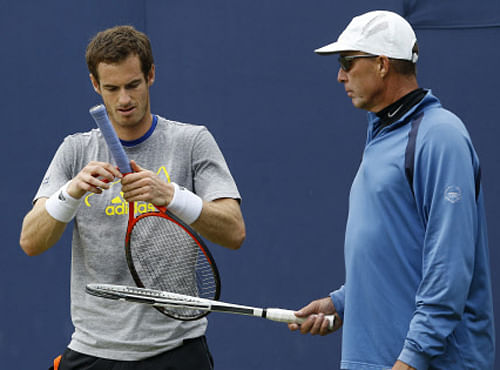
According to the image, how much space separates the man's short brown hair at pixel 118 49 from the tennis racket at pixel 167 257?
1.69ft

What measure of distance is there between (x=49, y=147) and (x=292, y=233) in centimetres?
137

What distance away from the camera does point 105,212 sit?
9.64ft

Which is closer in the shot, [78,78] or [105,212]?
[105,212]

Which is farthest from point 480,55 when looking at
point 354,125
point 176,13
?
point 176,13

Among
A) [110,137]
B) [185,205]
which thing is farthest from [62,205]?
[185,205]

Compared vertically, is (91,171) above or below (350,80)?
below

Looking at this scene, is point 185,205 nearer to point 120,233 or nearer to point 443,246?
point 120,233

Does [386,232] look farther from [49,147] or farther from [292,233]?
[49,147]

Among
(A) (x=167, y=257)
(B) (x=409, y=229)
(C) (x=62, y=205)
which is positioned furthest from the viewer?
(A) (x=167, y=257)

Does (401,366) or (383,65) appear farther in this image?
(383,65)

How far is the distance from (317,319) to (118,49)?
1.14 m

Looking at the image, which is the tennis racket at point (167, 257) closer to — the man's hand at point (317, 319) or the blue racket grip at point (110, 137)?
the blue racket grip at point (110, 137)

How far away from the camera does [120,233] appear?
2.92 meters

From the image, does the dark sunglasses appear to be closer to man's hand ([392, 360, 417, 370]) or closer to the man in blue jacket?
the man in blue jacket
